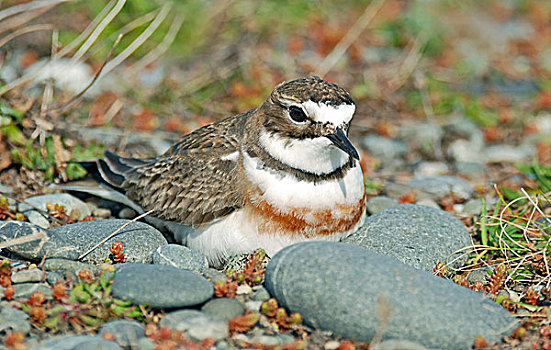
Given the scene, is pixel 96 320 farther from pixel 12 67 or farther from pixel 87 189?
pixel 12 67

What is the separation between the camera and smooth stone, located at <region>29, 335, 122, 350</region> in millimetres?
3475

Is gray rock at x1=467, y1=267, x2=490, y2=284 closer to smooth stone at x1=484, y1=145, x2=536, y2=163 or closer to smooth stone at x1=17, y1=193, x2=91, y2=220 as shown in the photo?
smooth stone at x1=484, y1=145, x2=536, y2=163

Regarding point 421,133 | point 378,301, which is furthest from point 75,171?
point 421,133

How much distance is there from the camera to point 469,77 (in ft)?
31.4

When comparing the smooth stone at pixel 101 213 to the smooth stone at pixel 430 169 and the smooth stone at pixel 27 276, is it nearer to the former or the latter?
the smooth stone at pixel 27 276

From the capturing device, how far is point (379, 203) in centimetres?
625

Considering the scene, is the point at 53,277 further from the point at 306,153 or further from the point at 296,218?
the point at 306,153

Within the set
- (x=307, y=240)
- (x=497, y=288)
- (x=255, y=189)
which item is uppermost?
(x=255, y=189)

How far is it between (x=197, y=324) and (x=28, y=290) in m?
1.12

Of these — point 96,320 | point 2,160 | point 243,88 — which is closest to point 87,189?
point 2,160

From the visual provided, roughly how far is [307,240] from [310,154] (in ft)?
2.13

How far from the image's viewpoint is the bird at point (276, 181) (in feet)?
15.3

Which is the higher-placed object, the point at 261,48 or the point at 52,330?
the point at 52,330

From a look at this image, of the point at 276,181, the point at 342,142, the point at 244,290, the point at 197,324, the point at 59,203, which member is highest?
the point at 342,142
